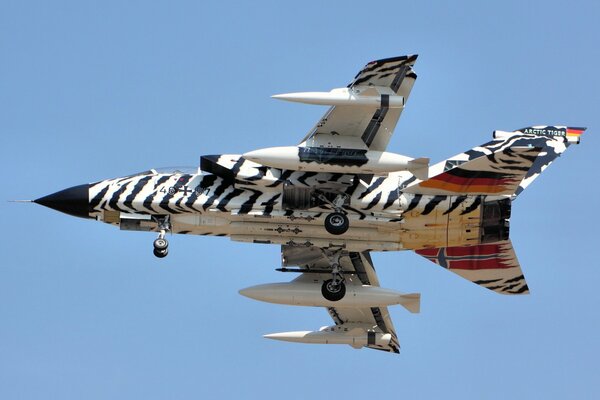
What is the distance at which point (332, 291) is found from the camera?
116 feet

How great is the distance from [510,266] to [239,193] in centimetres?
778

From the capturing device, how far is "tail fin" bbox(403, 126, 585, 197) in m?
32.3

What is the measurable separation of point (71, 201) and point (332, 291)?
7280 millimetres

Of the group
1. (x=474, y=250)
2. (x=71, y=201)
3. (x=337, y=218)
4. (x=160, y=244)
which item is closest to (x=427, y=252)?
(x=474, y=250)

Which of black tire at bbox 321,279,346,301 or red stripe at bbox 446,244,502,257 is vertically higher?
red stripe at bbox 446,244,502,257

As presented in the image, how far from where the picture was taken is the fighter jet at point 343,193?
104ft

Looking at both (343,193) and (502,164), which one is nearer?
(502,164)

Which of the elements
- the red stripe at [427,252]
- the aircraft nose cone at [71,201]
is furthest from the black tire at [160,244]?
the red stripe at [427,252]

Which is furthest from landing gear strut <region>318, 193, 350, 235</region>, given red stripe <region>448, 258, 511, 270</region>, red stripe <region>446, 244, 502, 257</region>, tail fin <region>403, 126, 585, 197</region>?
red stripe <region>448, 258, 511, 270</region>

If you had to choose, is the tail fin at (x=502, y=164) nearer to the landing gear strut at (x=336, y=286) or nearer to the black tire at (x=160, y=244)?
the landing gear strut at (x=336, y=286)

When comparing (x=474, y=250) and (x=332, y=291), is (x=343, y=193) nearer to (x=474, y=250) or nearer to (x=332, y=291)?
(x=332, y=291)

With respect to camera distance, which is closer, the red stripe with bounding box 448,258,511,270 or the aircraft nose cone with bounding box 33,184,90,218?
the aircraft nose cone with bounding box 33,184,90,218

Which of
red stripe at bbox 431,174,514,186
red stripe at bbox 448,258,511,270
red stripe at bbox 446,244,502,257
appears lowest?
red stripe at bbox 448,258,511,270

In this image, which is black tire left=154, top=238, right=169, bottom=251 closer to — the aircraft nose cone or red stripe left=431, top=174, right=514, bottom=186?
the aircraft nose cone
